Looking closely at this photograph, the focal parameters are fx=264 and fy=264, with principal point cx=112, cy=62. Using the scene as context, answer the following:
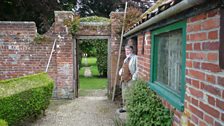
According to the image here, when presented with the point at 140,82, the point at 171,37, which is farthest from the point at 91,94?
the point at 171,37

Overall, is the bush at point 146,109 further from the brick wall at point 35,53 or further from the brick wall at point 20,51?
the brick wall at point 20,51

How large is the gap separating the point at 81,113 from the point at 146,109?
422 cm

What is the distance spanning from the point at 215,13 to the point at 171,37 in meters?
1.72

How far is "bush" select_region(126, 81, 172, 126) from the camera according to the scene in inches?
142

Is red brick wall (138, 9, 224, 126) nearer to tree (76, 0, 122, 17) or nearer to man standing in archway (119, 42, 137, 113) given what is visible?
man standing in archway (119, 42, 137, 113)

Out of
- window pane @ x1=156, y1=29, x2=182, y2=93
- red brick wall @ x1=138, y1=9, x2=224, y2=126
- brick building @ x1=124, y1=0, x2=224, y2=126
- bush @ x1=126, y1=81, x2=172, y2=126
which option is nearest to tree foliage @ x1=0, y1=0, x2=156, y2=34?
bush @ x1=126, y1=81, x2=172, y2=126

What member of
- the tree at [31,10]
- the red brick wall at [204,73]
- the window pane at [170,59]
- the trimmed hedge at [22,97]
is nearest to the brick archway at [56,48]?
the trimmed hedge at [22,97]

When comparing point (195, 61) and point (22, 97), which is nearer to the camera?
point (195, 61)

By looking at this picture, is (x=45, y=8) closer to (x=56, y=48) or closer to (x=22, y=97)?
(x=56, y=48)

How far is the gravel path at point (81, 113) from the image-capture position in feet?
22.5

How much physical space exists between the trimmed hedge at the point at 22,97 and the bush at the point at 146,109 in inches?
96.4

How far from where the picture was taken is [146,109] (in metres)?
3.96

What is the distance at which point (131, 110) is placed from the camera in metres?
4.49

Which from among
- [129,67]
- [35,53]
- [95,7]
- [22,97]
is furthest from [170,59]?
[95,7]
